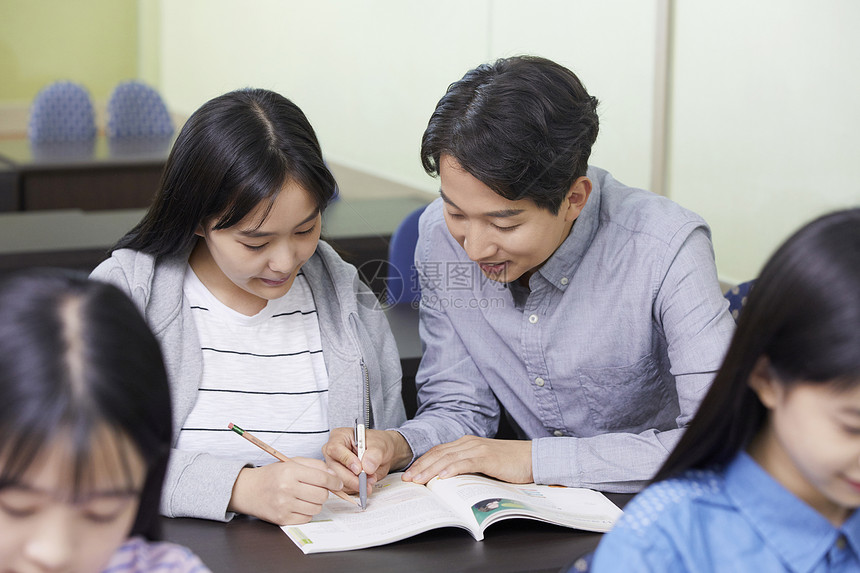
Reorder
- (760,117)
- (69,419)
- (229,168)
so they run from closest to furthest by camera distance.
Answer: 1. (69,419)
2. (229,168)
3. (760,117)

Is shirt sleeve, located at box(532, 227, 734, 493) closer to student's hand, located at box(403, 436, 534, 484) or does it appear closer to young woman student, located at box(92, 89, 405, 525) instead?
student's hand, located at box(403, 436, 534, 484)

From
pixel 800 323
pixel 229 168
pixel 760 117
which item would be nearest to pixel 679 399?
pixel 800 323

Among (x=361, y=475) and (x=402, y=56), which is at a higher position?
(x=402, y=56)

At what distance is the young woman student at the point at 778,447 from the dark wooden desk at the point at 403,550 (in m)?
0.31

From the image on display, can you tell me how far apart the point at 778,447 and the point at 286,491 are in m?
0.63

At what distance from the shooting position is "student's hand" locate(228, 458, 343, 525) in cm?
126

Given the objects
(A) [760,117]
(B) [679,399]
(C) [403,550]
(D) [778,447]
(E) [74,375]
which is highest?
(A) [760,117]

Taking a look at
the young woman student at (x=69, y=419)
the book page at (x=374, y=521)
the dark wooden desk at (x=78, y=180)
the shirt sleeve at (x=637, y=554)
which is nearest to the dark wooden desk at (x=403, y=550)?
the book page at (x=374, y=521)

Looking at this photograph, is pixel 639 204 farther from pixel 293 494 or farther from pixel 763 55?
pixel 763 55

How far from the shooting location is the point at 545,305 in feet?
5.25

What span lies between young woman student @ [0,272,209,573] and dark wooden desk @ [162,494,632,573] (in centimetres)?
43

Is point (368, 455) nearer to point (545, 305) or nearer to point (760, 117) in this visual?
point (545, 305)

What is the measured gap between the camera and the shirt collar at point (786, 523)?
90cm

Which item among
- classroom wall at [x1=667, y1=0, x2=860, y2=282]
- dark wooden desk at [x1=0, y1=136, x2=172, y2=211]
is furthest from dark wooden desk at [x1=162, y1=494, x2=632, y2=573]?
dark wooden desk at [x1=0, y1=136, x2=172, y2=211]
